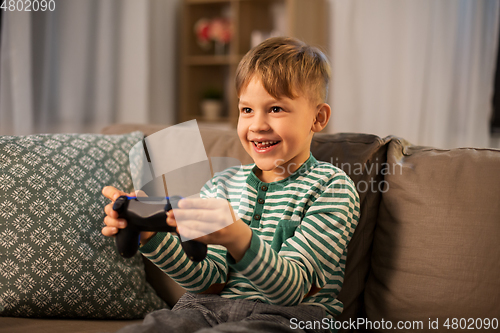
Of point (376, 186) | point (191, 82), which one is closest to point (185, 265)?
point (376, 186)

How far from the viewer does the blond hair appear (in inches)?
34.6

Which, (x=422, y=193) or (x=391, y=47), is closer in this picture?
(x=422, y=193)

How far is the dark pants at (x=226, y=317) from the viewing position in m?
0.75

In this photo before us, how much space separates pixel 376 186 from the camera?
1.07m

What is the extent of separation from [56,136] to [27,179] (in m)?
0.17

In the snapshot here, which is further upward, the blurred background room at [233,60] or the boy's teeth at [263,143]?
the blurred background room at [233,60]

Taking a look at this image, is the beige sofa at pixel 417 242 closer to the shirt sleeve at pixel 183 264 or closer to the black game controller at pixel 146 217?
the shirt sleeve at pixel 183 264

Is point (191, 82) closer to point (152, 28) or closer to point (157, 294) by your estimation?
point (152, 28)

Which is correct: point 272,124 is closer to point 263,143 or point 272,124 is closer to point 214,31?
point 263,143

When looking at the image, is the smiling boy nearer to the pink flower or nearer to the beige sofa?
the beige sofa

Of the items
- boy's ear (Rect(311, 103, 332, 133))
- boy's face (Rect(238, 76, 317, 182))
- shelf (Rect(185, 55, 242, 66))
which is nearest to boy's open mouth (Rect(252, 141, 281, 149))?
boy's face (Rect(238, 76, 317, 182))

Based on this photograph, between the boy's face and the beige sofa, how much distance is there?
0.23 meters

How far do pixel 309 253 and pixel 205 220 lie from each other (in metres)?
0.27

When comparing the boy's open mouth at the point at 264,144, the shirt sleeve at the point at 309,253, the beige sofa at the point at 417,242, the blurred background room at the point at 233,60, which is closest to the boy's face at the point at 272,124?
the boy's open mouth at the point at 264,144
